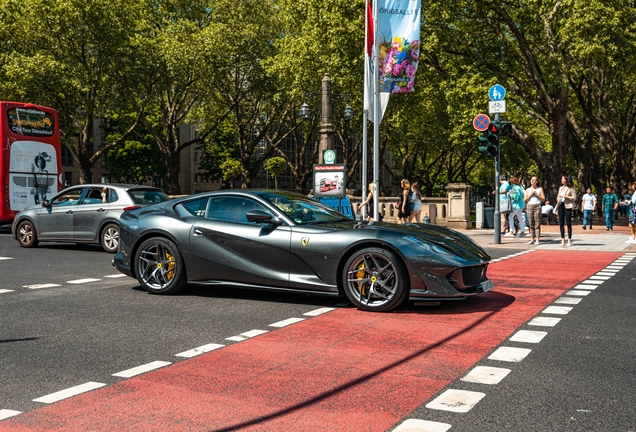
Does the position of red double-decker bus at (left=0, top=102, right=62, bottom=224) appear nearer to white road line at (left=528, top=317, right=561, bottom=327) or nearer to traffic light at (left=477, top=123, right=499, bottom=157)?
traffic light at (left=477, top=123, right=499, bottom=157)

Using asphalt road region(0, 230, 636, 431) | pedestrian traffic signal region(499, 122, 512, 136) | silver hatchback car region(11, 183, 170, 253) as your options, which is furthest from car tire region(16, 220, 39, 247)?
pedestrian traffic signal region(499, 122, 512, 136)

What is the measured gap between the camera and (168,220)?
9.07m

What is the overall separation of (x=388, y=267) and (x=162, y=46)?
115 ft

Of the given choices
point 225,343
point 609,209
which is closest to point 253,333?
point 225,343

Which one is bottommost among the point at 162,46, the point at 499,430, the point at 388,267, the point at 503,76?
the point at 499,430

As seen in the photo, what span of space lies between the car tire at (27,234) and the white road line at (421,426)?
47.5ft

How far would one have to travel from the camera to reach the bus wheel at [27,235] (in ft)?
55.4

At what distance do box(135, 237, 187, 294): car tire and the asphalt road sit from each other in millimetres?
171

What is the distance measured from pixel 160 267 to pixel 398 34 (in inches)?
463

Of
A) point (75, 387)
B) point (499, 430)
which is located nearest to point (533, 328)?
point (499, 430)

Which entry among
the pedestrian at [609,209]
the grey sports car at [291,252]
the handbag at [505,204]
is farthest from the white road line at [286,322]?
the pedestrian at [609,209]

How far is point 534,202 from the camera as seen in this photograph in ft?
59.4

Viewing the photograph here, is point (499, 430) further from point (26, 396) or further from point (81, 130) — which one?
point (81, 130)

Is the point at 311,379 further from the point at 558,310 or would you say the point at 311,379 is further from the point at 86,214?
the point at 86,214
